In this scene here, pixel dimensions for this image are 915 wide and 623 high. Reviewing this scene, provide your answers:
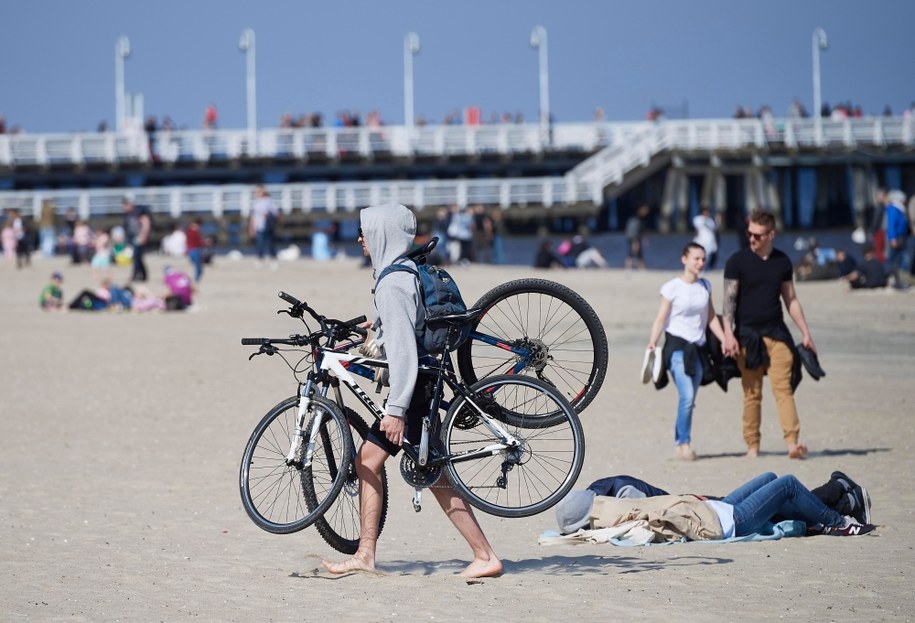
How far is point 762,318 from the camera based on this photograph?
10711mm

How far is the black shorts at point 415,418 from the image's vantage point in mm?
6777

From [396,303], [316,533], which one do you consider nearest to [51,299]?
[316,533]

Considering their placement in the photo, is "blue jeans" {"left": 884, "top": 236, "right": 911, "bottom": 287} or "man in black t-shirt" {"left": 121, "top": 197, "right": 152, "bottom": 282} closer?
"blue jeans" {"left": 884, "top": 236, "right": 911, "bottom": 287}

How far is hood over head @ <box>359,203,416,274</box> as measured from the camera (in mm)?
6656

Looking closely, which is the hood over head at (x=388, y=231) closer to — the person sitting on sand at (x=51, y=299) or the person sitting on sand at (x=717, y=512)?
the person sitting on sand at (x=717, y=512)

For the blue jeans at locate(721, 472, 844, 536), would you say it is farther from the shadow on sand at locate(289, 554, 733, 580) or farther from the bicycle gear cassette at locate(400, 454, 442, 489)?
the bicycle gear cassette at locate(400, 454, 442, 489)

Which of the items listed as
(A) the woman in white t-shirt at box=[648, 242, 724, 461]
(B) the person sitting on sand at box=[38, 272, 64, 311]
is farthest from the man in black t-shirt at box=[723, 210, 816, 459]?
(B) the person sitting on sand at box=[38, 272, 64, 311]

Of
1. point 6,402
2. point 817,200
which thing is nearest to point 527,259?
point 817,200

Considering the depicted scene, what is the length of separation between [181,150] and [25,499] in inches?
1698

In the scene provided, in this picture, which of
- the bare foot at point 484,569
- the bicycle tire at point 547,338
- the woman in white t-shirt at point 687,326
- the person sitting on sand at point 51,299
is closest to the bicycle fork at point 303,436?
the bicycle tire at point 547,338

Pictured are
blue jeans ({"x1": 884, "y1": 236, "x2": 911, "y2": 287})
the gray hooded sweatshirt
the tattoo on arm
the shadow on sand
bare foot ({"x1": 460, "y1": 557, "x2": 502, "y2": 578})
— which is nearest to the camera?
the gray hooded sweatshirt

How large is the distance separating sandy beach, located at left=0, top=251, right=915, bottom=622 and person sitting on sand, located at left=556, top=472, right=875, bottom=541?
0.13m

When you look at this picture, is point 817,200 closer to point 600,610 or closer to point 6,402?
point 6,402

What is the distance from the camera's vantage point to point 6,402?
14.6 meters
